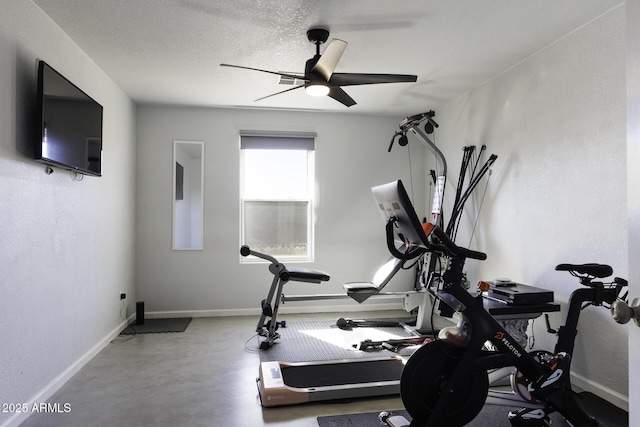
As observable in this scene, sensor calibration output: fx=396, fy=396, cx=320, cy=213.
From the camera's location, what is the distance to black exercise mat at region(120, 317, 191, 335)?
411cm

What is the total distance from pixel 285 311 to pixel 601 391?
3.26 m

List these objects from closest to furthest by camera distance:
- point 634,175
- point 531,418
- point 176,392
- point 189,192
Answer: point 634,175 → point 531,418 → point 176,392 → point 189,192

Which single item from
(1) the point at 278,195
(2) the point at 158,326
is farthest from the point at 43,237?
(1) the point at 278,195

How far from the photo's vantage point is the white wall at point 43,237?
2184 millimetres

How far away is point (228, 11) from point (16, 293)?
6.93ft

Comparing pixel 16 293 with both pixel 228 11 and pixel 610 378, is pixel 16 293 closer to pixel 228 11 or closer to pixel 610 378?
pixel 228 11


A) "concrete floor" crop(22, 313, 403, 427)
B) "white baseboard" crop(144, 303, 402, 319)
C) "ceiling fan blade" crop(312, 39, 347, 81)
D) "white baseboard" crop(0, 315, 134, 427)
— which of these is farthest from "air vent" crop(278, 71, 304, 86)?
"white baseboard" crop(0, 315, 134, 427)

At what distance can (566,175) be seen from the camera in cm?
290

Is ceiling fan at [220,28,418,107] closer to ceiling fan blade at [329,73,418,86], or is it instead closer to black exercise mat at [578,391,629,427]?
ceiling fan blade at [329,73,418,86]

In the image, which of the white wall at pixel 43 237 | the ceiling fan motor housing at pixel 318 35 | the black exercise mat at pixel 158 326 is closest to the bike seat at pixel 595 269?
the ceiling fan motor housing at pixel 318 35

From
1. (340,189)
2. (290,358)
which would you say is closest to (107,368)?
(290,358)

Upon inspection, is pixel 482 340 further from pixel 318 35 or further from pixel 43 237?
pixel 43 237

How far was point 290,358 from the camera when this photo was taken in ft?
10.8

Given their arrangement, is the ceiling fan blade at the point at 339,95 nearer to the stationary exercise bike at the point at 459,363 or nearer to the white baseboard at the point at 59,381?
the stationary exercise bike at the point at 459,363
